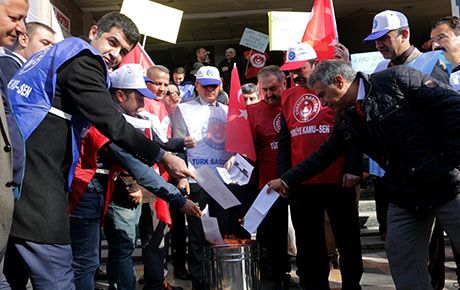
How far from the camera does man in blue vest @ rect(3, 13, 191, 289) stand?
228cm

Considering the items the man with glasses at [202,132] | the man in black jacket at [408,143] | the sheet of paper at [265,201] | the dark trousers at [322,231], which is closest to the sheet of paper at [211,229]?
the sheet of paper at [265,201]

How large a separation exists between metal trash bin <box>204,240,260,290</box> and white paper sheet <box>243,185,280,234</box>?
0.16m

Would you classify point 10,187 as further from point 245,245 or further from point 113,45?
point 245,245

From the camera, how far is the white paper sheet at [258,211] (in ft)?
12.0

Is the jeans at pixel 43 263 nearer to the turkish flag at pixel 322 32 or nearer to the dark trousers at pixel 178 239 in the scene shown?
the dark trousers at pixel 178 239

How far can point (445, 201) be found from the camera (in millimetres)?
2885

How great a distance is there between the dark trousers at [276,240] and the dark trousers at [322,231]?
0.49m

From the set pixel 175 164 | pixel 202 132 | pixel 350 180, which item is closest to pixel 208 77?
pixel 202 132

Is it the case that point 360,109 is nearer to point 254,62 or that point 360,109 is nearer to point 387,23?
point 387,23

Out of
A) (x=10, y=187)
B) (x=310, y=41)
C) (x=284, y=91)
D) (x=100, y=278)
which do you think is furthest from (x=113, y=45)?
(x=100, y=278)

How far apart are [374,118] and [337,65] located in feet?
1.48

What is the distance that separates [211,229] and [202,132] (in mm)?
1336

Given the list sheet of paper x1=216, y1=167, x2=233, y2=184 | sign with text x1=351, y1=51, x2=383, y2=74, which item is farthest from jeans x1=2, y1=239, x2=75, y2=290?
sign with text x1=351, y1=51, x2=383, y2=74

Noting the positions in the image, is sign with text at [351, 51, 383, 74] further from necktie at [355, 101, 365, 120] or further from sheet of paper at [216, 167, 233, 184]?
necktie at [355, 101, 365, 120]
